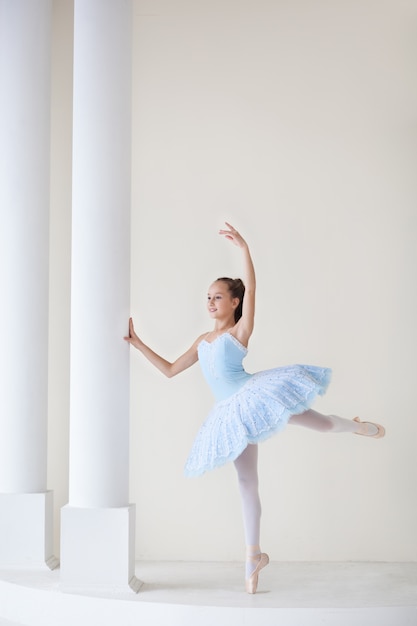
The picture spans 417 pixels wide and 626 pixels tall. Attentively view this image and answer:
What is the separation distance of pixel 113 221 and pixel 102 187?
168 millimetres

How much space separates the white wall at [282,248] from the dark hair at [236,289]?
3.10ft

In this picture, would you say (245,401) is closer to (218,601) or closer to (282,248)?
(218,601)

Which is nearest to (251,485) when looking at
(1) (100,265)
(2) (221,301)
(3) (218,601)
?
(3) (218,601)

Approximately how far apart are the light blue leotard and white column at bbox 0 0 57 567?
1.04 metres

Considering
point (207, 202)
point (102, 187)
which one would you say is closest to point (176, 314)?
point (207, 202)

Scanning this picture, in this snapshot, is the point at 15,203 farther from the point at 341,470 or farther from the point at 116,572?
the point at 341,470

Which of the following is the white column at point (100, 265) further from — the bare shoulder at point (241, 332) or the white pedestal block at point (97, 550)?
the bare shoulder at point (241, 332)

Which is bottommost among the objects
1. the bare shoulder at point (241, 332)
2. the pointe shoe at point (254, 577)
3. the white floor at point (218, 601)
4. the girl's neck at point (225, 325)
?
the white floor at point (218, 601)

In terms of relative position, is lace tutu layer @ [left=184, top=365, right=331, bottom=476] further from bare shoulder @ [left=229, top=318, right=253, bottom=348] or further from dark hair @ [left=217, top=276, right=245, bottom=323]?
dark hair @ [left=217, top=276, right=245, bottom=323]

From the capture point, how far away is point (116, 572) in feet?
13.2

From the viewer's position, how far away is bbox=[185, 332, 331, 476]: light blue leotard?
394cm

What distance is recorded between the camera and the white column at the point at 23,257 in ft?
15.7

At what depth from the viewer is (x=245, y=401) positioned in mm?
4078

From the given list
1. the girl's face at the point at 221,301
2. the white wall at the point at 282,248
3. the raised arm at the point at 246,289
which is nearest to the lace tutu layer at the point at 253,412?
the raised arm at the point at 246,289
